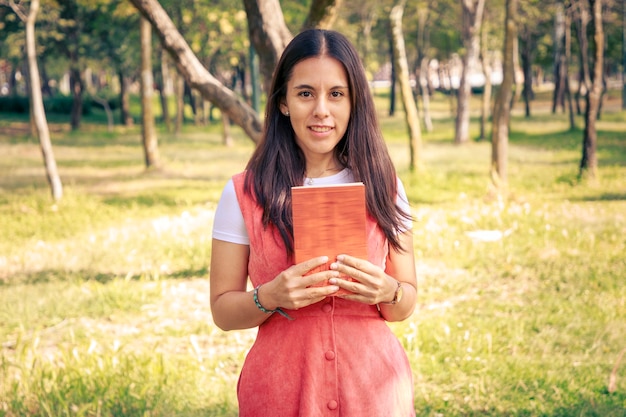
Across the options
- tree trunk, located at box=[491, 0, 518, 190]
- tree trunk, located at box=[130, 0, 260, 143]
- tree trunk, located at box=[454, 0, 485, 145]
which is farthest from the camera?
tree trunk, located at box=[454, 0, 485, 145]

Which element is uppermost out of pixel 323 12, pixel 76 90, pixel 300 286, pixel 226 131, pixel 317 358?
pixel 323 12

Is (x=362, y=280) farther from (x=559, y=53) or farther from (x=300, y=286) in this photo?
(x=559, y=53)

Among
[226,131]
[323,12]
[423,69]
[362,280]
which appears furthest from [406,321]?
[423,69]

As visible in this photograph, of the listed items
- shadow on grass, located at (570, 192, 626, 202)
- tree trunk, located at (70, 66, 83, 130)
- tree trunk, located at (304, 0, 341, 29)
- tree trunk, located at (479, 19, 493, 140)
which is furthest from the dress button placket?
tree trunk, located at (70, 66, 83, 130)

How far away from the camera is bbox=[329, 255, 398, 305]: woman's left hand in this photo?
1932mm

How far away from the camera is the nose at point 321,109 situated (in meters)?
2.13

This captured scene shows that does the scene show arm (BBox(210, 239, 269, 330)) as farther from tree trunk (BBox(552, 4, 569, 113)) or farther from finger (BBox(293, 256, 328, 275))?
tree trunk (BBox(552, 4, 569, 113))

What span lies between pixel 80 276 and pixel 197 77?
2531 millimetres

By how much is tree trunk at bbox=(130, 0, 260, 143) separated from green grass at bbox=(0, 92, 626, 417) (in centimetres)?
170

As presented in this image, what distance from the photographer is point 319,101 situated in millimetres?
2145

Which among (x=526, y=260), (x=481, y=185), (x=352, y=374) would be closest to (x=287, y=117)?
(x=352, y=374)

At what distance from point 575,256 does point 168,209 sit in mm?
6337

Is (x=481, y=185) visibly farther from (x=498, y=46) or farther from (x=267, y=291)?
(x=498, y=46)

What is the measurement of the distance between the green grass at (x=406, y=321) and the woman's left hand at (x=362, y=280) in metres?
2.32
